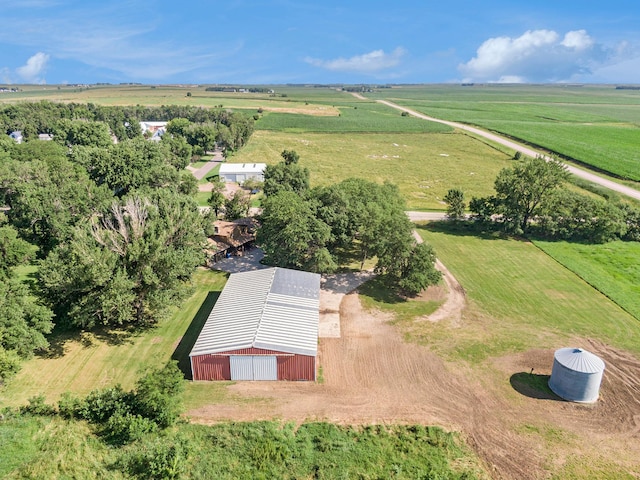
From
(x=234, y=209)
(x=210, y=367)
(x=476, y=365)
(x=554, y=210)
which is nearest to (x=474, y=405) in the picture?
(x=476, y=365)

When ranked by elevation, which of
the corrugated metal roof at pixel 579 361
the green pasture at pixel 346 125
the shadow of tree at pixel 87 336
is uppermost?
the green pasture at pixel 346 125

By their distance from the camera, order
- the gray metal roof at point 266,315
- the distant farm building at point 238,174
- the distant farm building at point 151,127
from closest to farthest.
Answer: the gray metal roof at point 266,315
the distant farm building at point 238,174
the distant farm building at point 151,127

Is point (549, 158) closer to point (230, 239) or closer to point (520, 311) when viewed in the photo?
point (520, 311)

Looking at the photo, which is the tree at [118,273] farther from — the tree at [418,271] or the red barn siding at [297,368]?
the tree at [418,271]

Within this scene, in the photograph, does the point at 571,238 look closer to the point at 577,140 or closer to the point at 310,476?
the point at 310,476

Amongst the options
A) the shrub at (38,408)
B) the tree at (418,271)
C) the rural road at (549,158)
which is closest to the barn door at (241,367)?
the shrub at (38,408)

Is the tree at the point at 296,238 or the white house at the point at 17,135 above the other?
the white house at the point at 17,135

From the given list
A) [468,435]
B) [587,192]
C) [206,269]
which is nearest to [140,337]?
[206,269]
